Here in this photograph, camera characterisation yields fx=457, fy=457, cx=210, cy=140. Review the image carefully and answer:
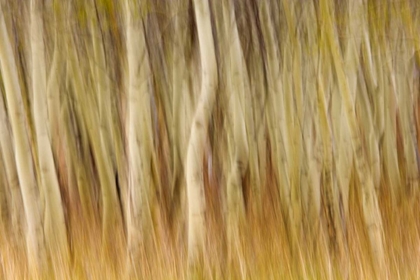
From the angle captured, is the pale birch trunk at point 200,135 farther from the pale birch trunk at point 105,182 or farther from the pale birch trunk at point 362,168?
the pale birch trunk at point 362,168

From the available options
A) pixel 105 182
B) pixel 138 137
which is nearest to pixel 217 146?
pixel 138 137

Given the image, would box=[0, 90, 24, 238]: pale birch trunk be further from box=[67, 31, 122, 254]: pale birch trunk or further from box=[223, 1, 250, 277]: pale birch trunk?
box=[223, 1, 250, 277]: pale birch trunk

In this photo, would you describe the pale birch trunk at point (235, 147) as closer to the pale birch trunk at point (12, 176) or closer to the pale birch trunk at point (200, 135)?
the pale birch trunk at point (200, 135)

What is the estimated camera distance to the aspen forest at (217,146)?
169 cm

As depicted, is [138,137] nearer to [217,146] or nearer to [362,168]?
[217,146]

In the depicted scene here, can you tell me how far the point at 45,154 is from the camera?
67.3 inches

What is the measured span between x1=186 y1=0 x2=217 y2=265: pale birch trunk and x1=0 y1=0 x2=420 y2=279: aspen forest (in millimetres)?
12

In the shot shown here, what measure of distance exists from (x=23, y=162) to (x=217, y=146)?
0.73 metres

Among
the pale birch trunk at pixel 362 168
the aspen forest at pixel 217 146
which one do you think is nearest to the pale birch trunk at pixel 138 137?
the aspen forest at pixel 217 146

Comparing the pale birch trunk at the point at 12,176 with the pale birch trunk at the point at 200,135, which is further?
the pale birch trunk at the point at 12,176

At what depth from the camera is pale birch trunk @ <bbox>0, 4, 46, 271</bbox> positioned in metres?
1.72

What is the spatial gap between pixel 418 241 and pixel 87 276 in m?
1.27

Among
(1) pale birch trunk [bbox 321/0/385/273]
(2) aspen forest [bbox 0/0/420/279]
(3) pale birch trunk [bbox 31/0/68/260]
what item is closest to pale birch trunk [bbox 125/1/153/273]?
(2) aspen forest [bbox 0/0/420/279]

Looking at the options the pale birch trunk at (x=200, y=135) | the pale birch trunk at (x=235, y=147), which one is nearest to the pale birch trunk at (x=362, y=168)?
the pale birch trunk at (x=235, y=147)
